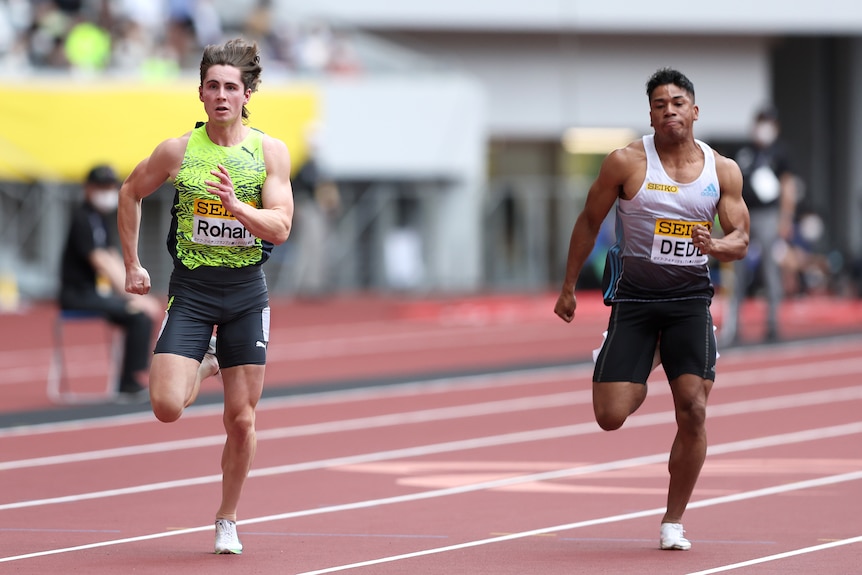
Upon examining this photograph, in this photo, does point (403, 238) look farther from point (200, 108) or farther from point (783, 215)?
point (783, 215)

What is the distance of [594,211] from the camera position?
6984 mm

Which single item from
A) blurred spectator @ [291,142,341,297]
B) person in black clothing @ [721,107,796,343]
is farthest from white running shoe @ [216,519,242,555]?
blurred spectator @ [291,142,341,297]

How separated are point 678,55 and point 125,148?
13.7 metres

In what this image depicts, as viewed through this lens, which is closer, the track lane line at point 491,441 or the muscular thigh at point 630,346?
the muscular thigh at point 630,346

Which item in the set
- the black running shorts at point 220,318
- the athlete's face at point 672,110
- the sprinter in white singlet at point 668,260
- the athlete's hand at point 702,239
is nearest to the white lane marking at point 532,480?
the sprinter in white singlet at point 668,260

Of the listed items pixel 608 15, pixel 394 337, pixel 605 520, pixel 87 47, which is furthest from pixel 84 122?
pixel 605 520

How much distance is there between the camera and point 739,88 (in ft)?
110

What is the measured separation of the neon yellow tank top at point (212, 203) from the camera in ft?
21.8

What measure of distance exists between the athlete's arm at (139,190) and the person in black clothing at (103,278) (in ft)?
18.3

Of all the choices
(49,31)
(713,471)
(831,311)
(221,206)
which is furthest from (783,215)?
(49,31)

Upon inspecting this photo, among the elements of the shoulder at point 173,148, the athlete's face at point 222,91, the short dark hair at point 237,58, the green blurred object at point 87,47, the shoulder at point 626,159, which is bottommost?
the shoulder at point 626,159

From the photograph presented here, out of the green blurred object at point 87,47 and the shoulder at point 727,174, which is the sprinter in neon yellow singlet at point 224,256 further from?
the green blurred object at point 87,47

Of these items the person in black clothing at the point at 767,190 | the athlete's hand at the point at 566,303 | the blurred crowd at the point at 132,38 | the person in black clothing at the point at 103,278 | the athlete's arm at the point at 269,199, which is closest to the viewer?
the athlete's arm at the point at 269,199

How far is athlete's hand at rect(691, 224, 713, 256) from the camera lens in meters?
6.61
